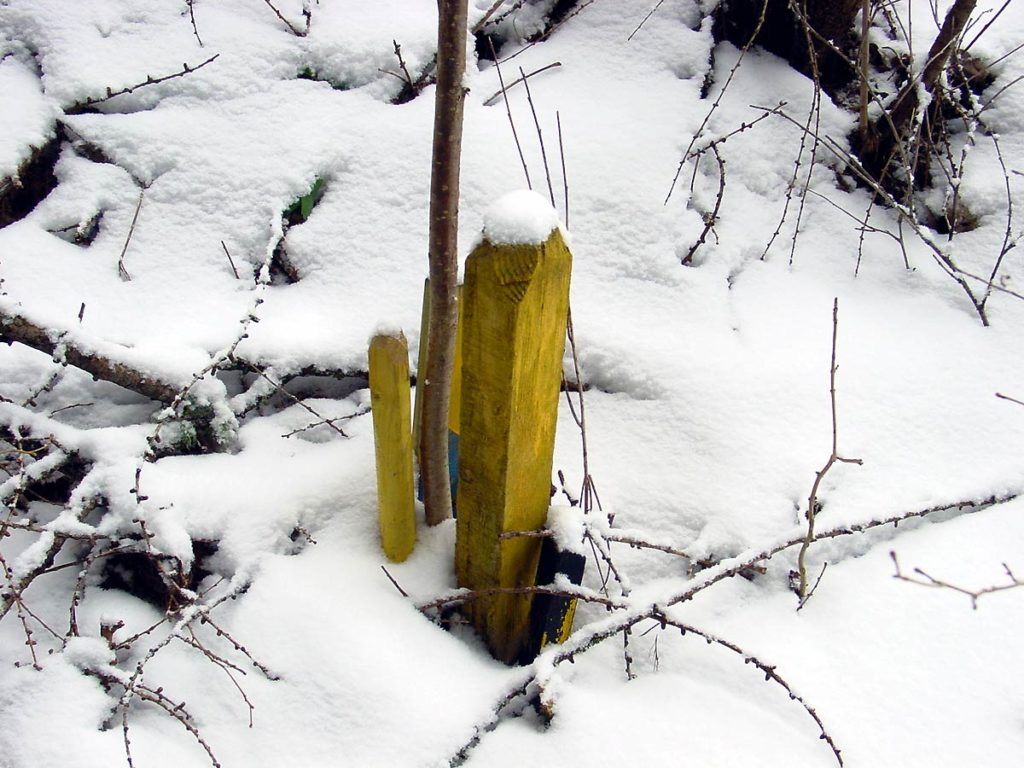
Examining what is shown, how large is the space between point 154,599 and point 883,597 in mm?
1655

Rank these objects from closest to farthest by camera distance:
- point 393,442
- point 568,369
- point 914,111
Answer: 1. point 393,442
2. point 568,369
3. point 914,111

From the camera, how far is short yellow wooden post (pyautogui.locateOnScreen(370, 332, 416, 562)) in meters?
1.39

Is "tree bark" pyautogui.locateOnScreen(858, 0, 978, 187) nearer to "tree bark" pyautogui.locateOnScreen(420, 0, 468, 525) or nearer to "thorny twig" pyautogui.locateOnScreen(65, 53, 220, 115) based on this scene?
"tree bark" pyautogui.locateOnScreen(420, 0, 468, 525)

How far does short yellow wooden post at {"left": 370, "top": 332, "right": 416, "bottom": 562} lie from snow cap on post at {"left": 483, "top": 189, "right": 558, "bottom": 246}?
33 centimetres

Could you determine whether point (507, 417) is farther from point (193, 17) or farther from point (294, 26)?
point (193, 17)

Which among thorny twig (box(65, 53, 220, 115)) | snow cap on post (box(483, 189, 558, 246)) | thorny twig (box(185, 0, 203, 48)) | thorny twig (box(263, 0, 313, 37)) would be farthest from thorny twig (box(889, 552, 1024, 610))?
thorny twig (box(185, 0, 203, 48))

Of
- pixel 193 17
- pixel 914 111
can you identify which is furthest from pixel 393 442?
pixel 193 17

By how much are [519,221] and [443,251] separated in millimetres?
245

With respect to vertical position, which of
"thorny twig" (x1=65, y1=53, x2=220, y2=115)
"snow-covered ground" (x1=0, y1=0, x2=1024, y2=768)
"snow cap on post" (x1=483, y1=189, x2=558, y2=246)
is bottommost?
"snow-covered ground" (x1=0, y1=0, x2=1024, y2=768)

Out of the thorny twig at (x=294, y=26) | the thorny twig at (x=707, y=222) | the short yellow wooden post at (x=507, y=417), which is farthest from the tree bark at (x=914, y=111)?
the thorny twig at (x=294, y=26)

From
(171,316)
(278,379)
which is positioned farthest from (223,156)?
(278,379)

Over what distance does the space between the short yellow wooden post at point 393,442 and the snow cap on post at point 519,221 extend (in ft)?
1.08

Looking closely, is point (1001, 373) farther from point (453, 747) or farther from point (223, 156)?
point (223, 156)

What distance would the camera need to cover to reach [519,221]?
44.8 inches
